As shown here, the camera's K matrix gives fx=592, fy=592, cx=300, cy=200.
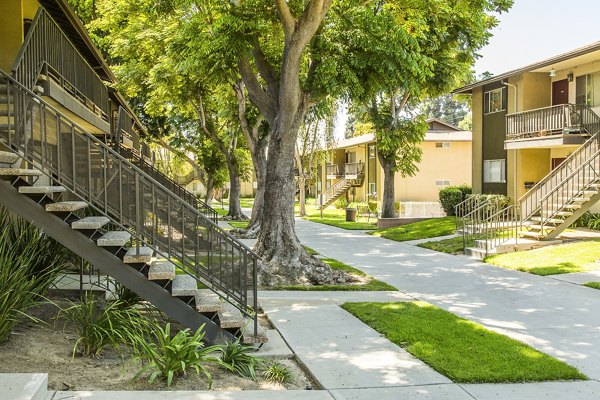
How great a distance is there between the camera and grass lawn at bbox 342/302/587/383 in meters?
6.52

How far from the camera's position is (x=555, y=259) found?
15.4 meters

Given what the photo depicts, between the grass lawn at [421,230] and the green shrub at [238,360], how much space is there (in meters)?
16.4

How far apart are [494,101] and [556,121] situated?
6.20 meters

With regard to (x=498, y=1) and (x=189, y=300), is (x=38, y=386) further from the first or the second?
(x=498, y=1)

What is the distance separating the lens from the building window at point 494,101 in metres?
27.4

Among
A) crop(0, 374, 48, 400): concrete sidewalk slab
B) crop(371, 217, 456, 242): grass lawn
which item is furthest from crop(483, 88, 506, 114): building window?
crop(0, 374, 48, 400): concrete sidewalk slab

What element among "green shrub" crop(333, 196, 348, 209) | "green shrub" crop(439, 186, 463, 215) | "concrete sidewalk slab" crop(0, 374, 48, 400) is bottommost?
"concrete sidewalk slab" crop(0, 374, 48, 400)

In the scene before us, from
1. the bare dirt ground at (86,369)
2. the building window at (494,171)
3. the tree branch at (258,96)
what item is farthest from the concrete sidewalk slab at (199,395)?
the building window at (494,171)

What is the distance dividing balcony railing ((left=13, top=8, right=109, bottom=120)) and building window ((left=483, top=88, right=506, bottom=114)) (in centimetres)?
1871

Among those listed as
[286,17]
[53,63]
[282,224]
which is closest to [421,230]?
[282,224]

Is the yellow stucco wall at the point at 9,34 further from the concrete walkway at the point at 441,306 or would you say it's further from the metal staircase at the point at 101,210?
the concrete walkway at the point at 441,306

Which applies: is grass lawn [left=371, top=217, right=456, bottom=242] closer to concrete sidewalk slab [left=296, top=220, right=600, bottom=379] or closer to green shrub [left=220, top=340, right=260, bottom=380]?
concrete sidewalk slab [left=296, top=220, right=600, bottom=379]

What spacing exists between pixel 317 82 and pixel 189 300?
7.92m

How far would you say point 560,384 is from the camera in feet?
20.7
